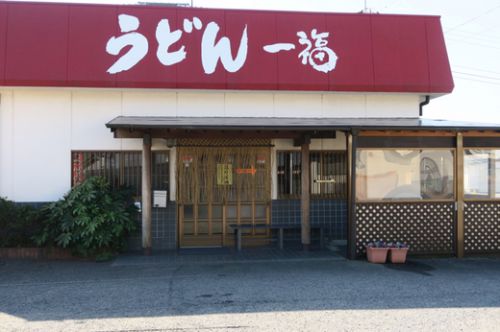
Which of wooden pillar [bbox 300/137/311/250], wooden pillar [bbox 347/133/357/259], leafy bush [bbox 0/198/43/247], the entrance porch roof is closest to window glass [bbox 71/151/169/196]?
the entrance porch roof

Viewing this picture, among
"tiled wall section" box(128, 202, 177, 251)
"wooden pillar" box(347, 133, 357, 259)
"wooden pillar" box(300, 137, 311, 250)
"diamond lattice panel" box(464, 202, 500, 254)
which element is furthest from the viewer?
"tiled wall section" box(128, 202, 177, 251)

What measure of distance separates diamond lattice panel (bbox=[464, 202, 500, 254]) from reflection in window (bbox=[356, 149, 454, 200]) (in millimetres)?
617

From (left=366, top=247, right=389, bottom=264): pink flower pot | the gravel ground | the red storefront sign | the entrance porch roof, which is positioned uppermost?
the red storefront sign

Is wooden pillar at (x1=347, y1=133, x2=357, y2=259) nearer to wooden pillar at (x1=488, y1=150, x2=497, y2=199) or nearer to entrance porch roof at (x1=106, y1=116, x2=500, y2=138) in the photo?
entrance porch roof at (x1=106, y1=116, x2=500, y2=138)

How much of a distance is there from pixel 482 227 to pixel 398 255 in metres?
→ 2.29

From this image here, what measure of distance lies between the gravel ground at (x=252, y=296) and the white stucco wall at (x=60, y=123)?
2.04 metres

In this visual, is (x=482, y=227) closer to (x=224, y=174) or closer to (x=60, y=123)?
(x=224, y=174)

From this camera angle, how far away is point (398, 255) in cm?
935

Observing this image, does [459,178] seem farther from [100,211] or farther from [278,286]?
[100,211]

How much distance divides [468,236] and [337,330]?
5.87m

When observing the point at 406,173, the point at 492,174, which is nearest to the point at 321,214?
the point at 406,173

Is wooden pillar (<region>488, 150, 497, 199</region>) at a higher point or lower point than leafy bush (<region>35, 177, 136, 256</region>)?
higher

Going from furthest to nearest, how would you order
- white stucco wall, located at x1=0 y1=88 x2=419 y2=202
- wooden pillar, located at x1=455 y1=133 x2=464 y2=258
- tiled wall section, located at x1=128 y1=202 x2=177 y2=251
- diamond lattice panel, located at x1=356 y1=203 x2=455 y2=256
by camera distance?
tiled wall section, located at x1=128 y1=202 x2=177 y2=251 < white stucco wall, located at x1=0 y1=88 x2=419 y2=202 < wooden pillar, located at x1=455 y1=133 x2=464 y2=258 < diamond lattice panel, located at x1=356 y1=203 x2=455 y2=256

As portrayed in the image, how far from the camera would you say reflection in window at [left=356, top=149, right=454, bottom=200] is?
10125 mm
